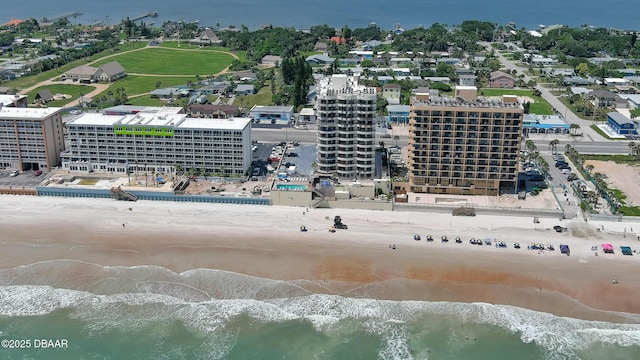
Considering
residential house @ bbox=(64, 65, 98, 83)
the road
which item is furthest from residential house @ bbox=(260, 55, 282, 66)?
the road

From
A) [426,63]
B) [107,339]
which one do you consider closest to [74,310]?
[107,339]

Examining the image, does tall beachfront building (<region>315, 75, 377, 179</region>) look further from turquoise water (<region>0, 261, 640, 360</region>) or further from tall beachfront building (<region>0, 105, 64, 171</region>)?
tall beachfront building (<region>0, 105, 64, 171</region>)

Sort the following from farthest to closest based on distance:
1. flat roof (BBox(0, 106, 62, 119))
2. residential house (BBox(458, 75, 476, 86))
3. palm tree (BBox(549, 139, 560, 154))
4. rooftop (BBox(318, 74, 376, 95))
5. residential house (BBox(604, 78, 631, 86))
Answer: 1. residential house (BBox(604, 78, 631, 86))
2. residential house (BBox(458, 75, 476, 86))
3. palm tree (BBox(549, 139, 560, 154))
4. flat roof (BBox(0, 106, 62, 119))
5. rooftop (BBox(318, 74, 376, 95))

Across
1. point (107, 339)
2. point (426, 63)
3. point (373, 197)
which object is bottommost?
point (107, 339)

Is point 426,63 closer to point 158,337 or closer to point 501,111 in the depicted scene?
point 501,111

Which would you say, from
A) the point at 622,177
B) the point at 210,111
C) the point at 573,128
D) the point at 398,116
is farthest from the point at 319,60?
the point at 622,177

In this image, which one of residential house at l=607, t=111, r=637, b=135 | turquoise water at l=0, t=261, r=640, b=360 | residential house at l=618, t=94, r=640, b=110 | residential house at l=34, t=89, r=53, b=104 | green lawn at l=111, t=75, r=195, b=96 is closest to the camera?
turquoise water at l=0, t=261, r=640, b=360

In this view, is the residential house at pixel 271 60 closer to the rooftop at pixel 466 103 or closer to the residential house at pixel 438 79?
the residential house at pixel 438 79
